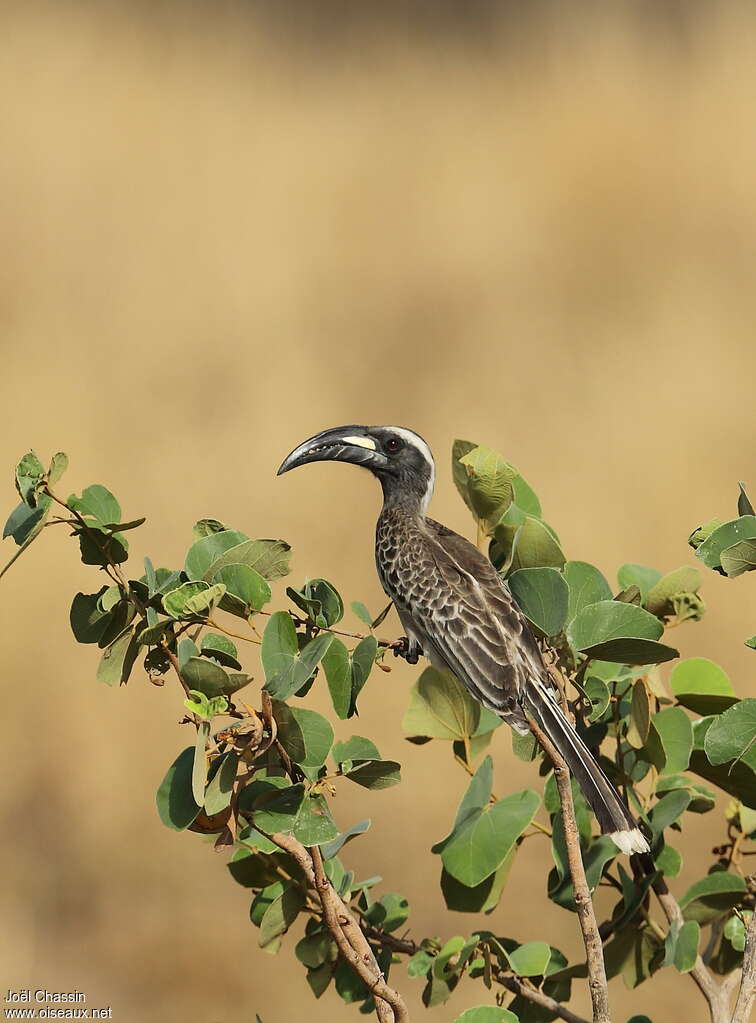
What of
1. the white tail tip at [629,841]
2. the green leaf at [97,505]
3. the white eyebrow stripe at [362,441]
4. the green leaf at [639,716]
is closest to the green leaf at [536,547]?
the green leaf at [639,716]

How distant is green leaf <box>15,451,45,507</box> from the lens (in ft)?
2.20

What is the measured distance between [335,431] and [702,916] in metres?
0.68

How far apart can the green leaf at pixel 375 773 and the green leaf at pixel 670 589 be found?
0.28 metres

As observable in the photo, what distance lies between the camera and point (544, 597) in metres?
0.79

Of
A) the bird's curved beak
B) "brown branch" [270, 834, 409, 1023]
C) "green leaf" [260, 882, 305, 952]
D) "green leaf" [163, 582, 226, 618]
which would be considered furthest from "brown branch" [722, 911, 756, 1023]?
the bird's curved beak

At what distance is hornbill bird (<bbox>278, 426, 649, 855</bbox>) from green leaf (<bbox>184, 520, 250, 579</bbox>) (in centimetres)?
28

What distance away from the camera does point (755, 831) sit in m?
0.94

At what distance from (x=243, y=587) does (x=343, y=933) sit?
24cm

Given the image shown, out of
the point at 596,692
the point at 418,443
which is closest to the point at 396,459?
the point at 418,443

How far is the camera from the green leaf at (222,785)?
0.64 m

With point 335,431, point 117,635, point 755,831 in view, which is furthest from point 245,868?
point 335,431

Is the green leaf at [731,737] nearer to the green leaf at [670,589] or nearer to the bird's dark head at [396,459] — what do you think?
the green leaf at [670,589]

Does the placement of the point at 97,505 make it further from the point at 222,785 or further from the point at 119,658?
the point at 222,785

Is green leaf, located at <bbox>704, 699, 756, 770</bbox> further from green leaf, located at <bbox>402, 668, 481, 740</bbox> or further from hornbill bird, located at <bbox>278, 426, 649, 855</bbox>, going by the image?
green leaf, located at <bbox>402, 668, 481, 740</bbox>
